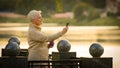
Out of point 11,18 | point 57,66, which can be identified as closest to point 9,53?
point 57,66

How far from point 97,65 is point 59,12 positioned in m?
7.51

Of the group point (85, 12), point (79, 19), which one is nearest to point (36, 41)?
point (79, 19)

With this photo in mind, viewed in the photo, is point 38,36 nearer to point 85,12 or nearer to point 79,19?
point 79,19

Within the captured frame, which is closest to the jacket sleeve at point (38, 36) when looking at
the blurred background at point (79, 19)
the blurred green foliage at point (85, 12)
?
the blurred background at point (79, 19)

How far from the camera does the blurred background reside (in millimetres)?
13242

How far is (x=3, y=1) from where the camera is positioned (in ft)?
43.5

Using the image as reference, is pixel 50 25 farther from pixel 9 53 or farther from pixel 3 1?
pixel 9 53

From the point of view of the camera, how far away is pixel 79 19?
43.9ft

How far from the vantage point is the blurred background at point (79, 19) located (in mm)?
13242

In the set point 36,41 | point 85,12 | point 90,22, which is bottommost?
point 36,41

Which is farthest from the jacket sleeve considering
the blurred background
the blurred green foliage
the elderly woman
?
the blurred green foliage

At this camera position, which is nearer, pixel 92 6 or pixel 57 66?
pixel 57 66

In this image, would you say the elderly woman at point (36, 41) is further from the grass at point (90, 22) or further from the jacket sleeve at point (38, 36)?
Result: the grass at point (90, 22)

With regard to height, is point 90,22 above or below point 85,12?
below
